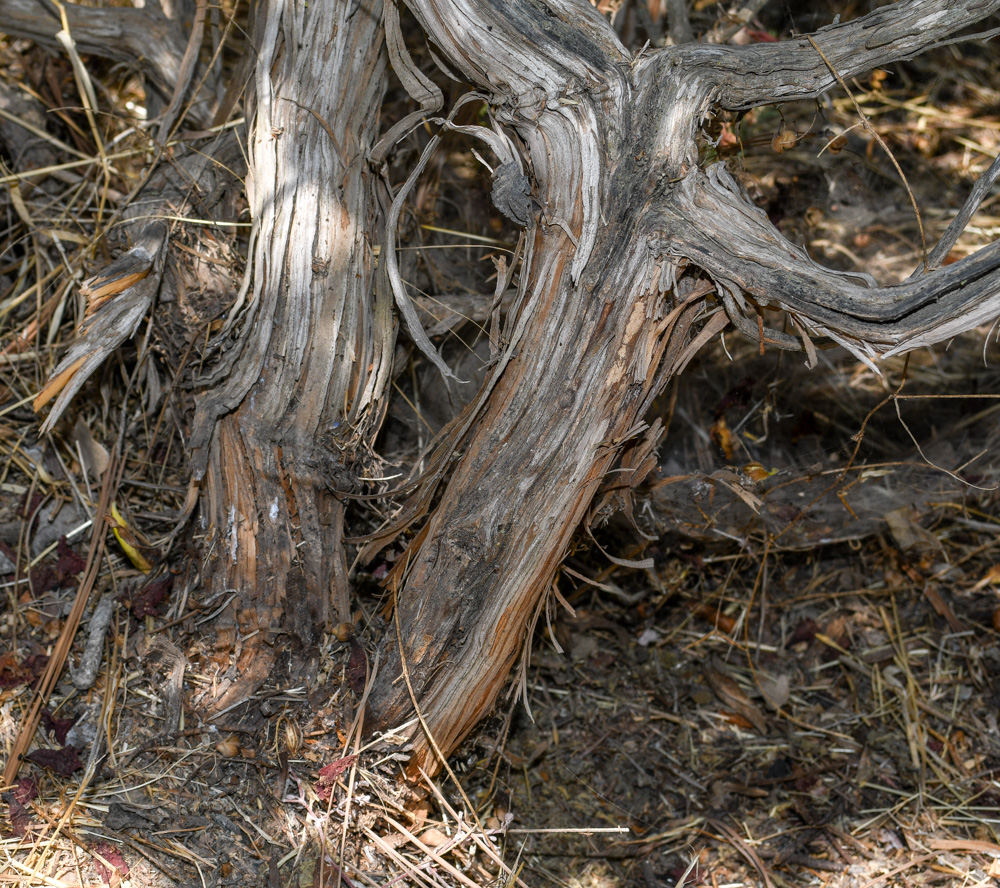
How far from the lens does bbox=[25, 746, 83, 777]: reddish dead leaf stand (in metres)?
1.82

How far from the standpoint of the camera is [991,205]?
308 centimetres

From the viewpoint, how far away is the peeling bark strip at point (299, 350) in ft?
6.50

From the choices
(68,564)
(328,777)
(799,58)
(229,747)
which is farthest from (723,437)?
(68,564)

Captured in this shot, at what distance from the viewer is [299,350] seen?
2021mm

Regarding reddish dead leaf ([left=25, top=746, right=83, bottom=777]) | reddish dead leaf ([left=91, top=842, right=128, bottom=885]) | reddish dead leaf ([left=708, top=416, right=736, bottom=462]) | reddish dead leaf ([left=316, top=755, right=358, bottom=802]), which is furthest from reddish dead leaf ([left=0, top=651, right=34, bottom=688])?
reddish dead leaf ([left=708, top=416, right=736, bottom=462])

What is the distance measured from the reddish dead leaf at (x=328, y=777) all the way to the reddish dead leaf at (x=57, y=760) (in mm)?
574

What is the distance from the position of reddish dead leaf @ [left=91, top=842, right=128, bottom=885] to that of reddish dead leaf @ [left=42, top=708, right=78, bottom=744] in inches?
12.0

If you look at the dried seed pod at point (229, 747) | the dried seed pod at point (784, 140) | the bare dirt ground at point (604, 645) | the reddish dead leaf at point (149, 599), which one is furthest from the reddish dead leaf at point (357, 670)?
the dried seed pod at point (784, 140)

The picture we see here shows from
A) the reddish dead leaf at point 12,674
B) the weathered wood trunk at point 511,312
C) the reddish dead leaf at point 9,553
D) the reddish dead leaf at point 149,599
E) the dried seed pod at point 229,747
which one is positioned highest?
the weathered wood trunk at point 511,312

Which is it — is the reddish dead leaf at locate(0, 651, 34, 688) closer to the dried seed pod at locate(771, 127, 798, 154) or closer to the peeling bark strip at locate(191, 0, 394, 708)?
the peeling bark strip at locate(191, 0, 394, 708)

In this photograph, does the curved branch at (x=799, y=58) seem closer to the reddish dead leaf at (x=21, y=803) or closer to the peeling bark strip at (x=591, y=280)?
the peeling bark strip at (x=591, y=280)

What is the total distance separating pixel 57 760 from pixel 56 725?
0.11m

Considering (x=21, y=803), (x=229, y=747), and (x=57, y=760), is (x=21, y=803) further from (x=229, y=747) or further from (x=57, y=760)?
(x=229, y=747)

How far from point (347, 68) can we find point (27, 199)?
4.10ft
